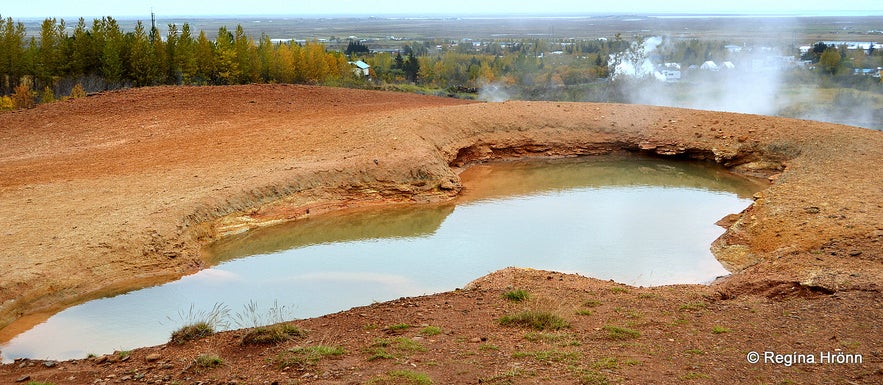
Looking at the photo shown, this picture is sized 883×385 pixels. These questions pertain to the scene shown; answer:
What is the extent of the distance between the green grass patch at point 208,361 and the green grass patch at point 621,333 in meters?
3.54

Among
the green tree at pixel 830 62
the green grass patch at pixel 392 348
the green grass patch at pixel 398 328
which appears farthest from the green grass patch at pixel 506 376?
the green tree at pixel 830 62

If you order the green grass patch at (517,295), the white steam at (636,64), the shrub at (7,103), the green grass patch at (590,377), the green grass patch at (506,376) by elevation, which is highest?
the white steam at (636,64)

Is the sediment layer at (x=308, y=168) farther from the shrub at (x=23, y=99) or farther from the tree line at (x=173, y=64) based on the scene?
the tree line at (x=173, y=64)

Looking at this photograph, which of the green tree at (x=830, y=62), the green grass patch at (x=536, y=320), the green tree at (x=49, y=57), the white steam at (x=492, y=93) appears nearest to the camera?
the green grass patch at (x=536, y=320)

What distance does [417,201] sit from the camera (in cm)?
1503

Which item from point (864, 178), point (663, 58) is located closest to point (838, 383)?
point (864, 178)

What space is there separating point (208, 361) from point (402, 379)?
1787mm

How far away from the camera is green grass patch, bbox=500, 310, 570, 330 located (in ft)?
25.8

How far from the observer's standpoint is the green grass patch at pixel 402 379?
645 centimetres

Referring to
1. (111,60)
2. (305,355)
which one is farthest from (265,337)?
(111,60)

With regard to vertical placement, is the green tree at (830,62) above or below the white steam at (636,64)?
above

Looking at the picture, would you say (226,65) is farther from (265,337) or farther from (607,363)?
(607,363)

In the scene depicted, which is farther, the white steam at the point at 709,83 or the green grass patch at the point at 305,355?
→ the white steam at the point at 709,83

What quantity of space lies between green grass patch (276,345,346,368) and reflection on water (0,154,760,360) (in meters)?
2.37
